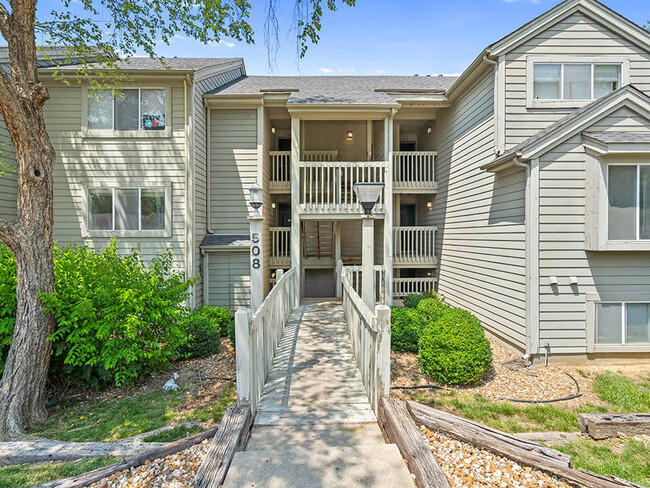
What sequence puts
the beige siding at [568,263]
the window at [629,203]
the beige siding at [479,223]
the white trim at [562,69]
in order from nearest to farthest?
the window at [629,203], the beige siding at [568,263], the beige siding at [479,223], the white trim at [562,69]

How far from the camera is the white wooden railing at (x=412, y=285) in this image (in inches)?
427

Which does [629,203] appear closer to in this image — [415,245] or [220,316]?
[415,245]

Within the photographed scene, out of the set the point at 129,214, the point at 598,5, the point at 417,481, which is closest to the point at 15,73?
the point at 129,214

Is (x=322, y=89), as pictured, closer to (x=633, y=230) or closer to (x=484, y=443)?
(x=633, y=230)

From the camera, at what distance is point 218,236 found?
9391 mm

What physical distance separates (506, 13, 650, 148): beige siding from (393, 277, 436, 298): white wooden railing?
4.99 metres

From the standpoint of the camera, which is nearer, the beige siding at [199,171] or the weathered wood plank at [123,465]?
the weathered wood plank at [123,465]

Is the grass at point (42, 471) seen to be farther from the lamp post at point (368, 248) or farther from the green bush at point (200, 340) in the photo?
the lamp post at point (368, 248)

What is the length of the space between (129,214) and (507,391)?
8.99m

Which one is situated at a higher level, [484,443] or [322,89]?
[322,89]

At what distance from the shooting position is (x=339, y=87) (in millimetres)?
11320

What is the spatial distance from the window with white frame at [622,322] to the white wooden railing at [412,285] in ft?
15.9

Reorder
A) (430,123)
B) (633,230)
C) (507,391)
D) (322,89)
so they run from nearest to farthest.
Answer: (507,391) → (633,230) → (322,89) → (430,123)

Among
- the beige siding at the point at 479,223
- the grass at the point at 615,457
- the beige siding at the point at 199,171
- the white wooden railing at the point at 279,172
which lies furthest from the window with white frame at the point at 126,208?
the grass at the point at 615,457
